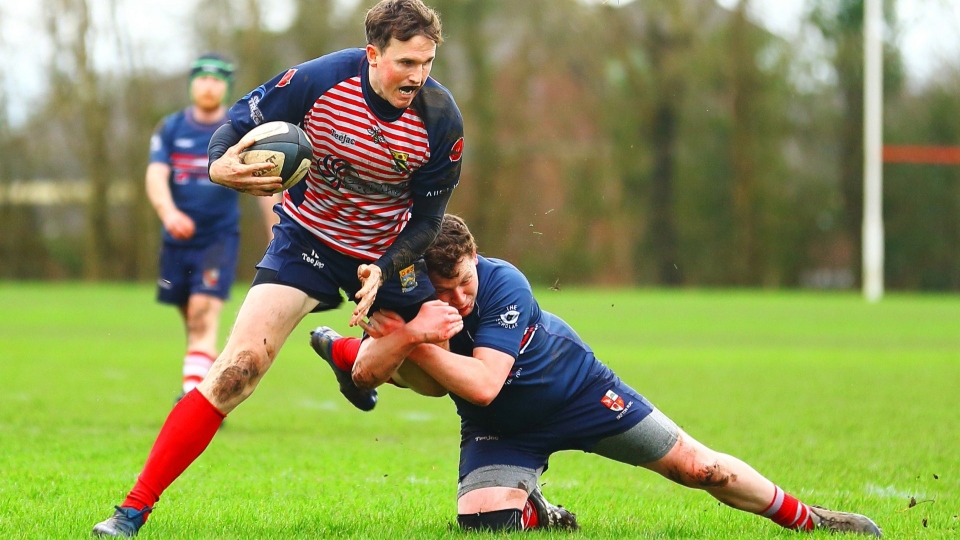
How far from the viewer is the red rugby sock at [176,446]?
4.03 meters

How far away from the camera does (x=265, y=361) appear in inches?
167

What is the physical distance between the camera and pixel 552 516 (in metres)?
4.48

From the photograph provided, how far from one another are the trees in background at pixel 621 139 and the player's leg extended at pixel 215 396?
2806cm

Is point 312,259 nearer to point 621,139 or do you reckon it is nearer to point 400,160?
point 400,160

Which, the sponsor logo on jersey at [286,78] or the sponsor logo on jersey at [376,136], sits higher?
the sponsor logo on jersey at [286,78]

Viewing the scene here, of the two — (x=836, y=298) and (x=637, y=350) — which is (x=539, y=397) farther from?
(x=836, y=298)

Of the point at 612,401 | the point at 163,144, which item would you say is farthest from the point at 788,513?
the point at 163,144

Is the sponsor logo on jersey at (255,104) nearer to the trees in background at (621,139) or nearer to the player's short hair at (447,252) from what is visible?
the player's short hair at (447,252)

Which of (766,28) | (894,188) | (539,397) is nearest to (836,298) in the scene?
(894,188)

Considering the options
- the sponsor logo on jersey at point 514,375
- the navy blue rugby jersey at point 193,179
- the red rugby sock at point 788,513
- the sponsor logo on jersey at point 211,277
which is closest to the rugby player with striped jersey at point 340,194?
the sponsor logo on jersey at point 514,375

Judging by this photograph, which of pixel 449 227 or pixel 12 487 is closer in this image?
pixel 449 227

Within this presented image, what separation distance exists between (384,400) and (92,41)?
27.1 meters

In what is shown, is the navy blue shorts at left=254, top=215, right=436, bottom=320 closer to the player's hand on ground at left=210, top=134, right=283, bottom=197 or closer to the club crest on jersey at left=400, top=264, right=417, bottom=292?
the club crest on jersey at left=400, top=264, right=417, bottom=292

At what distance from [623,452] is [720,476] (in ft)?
1.22
